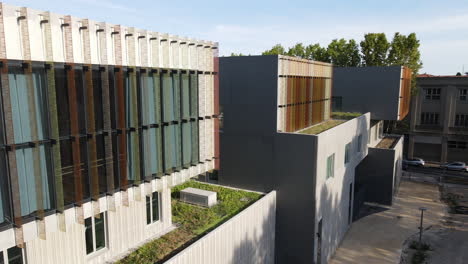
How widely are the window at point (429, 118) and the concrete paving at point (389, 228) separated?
54.5 ft

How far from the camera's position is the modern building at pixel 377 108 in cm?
3042

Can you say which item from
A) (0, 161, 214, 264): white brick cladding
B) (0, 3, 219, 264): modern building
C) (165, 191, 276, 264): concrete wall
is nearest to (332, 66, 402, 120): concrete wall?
(165, 191, 276, 264): concrete wall

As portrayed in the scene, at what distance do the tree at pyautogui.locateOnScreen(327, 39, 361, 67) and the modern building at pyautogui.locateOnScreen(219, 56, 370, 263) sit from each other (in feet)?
108

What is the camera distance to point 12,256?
359 inches

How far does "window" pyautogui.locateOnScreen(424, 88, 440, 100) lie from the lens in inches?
1834

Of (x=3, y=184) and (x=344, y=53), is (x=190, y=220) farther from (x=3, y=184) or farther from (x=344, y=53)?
(x=344, y=53)

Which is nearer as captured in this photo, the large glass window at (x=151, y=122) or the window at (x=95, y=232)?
the window at (x=95, y=232)

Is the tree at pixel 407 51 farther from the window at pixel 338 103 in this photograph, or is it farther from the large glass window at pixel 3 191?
the large glass window at pixel 3 191

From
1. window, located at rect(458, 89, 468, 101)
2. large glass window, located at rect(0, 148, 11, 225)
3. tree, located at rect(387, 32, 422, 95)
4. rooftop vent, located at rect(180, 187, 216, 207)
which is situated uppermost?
tree, located at rect(387, 32, 422, 95)

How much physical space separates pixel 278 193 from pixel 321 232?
131 inches

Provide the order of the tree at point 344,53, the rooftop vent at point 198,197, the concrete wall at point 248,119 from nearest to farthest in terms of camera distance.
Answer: the rooftop vent at point 198,197 < the concrete wall at point 248,119 < the tree at point 344,53

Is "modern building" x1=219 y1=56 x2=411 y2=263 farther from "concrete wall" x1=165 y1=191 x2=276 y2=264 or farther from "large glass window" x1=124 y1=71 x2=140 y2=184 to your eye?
"large glass window" x1=124 y1=71 x2=140 y2=184

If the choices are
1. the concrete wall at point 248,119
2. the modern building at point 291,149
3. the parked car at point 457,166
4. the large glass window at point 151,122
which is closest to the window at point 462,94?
the parked car at point 457,166

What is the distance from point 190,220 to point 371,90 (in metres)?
26.7
